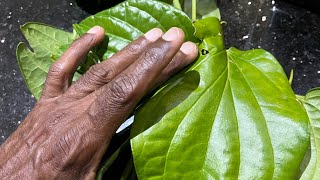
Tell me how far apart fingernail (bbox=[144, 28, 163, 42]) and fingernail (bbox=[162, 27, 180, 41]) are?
0.07 feet

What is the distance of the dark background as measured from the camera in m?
0.65

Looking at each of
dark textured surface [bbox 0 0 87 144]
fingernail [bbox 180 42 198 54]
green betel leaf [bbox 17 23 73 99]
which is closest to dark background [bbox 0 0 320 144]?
dark textured surface [bbox 0 0 87 144]

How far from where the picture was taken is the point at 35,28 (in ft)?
1.91

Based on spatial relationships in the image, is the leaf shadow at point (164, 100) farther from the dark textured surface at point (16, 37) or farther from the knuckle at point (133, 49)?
the dark textured surface at point (16, 37)

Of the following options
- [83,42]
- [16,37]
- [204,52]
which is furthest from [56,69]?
[16,37]

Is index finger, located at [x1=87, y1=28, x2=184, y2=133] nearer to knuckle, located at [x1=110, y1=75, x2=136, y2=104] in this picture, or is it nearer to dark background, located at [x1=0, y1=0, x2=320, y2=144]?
knuckle, located at [x1=110, y1=75, x2=136, y2=104]

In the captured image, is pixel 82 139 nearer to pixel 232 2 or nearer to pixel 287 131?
pixel 287 131

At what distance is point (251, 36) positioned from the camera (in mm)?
670

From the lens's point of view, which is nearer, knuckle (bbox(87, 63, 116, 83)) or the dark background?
knuckle (bbox(87, 63, 116, 83))

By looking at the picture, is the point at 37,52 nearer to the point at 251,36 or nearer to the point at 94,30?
the point at 94,30

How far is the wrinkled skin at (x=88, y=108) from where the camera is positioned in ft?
1.39

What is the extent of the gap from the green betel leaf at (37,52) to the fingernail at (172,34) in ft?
0.56

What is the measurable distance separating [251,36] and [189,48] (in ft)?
0.78

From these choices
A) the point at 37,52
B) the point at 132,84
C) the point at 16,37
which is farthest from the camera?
the point at 16,37
